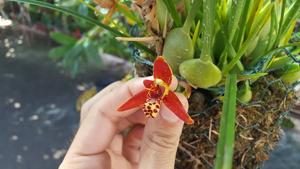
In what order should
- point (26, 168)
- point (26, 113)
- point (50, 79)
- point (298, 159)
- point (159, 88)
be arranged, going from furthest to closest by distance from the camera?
1. point (50, 79)
2. point (26, 113)
3. point (26, 168)
4. point (298, 159)
5. point (159, 88)

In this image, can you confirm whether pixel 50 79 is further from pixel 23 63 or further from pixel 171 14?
pixel 171 14

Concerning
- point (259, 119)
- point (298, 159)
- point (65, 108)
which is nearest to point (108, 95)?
point (259, 119)

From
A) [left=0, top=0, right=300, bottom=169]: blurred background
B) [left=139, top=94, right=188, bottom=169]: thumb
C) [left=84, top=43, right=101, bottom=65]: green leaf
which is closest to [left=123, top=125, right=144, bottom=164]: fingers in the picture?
[left=139, top=94, right=188, bottom=169]: thumb

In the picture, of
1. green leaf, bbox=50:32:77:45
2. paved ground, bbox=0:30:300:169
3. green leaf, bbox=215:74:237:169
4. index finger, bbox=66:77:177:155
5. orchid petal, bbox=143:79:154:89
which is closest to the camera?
green leaf, bbox=215:74:237:169

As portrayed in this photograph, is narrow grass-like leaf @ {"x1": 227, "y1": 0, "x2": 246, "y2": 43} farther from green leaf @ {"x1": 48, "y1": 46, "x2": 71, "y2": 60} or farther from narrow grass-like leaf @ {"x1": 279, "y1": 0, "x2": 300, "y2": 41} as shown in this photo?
green leaf @ {"x1": 48, "y1": 46, "x2": 71, "y2": 60}

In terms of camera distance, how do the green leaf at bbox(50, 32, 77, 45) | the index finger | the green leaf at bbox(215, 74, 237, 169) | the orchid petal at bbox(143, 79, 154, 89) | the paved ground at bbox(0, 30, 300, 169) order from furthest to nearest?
the green leaf at bbox(50, 32, 77, 45) < the paved ground at bbox(0, 30, 300, 169) < the index finger < the orchid petal at bbox(143, 79, 154, 89) < the green leaf at bbox(215, 74, 237, 169)

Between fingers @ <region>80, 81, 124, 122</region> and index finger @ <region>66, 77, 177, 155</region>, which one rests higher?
fingers @ <region>80, 81, 124, 122</region>

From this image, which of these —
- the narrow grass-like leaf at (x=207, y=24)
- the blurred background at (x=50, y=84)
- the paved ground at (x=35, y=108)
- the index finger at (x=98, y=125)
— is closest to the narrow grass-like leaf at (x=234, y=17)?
the narrow grass-like leaf at (x=207, y=24)
